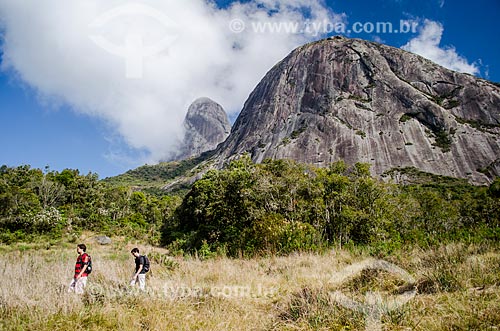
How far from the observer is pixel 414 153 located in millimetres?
77375

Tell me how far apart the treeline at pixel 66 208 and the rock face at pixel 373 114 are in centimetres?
4390

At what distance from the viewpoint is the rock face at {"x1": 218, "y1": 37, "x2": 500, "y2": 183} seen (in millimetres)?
76000

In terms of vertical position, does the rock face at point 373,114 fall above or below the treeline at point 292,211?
above

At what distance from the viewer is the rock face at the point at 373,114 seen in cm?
7600

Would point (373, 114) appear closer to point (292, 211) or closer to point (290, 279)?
point (292, 211)

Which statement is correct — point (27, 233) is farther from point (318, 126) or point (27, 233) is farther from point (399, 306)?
point (318, 126)

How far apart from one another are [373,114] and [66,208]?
281ft

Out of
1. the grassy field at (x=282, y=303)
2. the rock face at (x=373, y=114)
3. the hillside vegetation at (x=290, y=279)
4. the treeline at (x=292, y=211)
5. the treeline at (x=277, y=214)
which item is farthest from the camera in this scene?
the rock face at (x=373, y=114)

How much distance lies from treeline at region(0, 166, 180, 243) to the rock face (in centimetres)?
4390

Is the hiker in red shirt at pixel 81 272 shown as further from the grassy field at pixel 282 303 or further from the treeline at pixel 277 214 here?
the treeline at pixel 277 214

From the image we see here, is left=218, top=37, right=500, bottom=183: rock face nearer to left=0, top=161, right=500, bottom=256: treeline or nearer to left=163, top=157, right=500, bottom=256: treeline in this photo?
left=0, top=161, right=500, bottom=256: treeline

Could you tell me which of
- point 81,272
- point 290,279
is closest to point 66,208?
point 81,272

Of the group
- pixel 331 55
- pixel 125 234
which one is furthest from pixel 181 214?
pixel 331 55

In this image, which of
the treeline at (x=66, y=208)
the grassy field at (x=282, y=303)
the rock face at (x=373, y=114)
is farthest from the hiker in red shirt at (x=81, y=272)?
the rock face at (x=373, y=114)
